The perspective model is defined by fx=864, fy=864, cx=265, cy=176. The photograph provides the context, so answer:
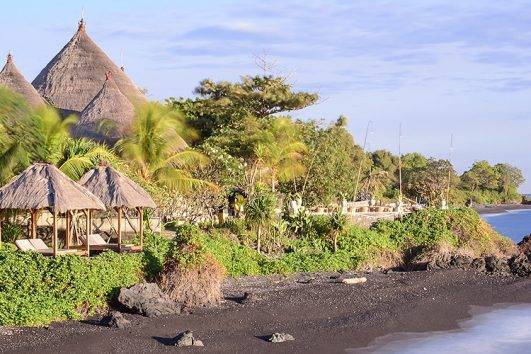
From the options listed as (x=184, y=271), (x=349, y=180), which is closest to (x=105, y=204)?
(x=184, y=271)

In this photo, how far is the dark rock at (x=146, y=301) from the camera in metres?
14.0

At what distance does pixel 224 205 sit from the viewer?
23109mm

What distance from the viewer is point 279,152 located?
27625 millimetres

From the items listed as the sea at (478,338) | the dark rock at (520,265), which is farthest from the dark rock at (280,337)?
the dark rock at (520,265)

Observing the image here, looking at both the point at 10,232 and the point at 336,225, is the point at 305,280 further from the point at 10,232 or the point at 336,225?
the point at 10,232

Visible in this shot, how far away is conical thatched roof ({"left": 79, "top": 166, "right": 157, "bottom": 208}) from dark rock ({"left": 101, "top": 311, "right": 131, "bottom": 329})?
374 centimetres

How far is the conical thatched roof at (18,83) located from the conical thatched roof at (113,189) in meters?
7.98

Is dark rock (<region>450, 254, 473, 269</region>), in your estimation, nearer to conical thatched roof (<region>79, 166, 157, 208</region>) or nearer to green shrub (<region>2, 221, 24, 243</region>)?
conical thatched roof (<region>79, 166, 157, 208</region>)

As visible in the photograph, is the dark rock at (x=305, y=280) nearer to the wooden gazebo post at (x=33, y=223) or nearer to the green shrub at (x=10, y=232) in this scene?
the wooden gazebo post at (x=33, y=223)

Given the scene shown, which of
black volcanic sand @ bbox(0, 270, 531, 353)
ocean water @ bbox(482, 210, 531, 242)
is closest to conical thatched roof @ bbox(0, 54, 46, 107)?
black volcanic sand @ bbox(0, 270, 531, 353)

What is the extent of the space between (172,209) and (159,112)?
2.53m

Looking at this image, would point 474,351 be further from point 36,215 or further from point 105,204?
point 36,215

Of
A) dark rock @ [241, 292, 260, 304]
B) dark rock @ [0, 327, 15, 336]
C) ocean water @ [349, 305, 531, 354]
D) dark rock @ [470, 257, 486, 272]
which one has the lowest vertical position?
ocean water @ [349, 305, 531, 354]

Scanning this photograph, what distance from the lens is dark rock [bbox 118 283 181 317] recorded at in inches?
550
